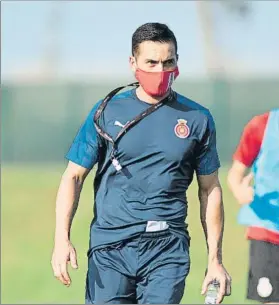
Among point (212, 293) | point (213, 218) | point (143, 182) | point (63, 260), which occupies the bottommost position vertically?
point (212, 293)

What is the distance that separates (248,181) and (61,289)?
176 inches

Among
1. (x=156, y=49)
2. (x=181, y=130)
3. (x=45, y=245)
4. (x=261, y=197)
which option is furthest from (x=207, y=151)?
(x=45, y=245)

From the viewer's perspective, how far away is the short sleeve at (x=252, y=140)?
19.1 feet

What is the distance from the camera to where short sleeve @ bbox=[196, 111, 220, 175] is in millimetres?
4922

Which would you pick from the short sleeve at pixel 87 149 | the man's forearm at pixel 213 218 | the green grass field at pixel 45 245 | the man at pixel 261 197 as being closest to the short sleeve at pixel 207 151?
the man's forearm at pixel 213 218

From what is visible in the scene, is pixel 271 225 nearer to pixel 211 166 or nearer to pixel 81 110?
pixel 211 166

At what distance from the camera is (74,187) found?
4863 millimetres

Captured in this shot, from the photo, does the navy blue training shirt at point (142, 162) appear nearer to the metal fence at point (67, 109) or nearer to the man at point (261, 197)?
the man at point (261, 197)

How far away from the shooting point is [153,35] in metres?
4.82

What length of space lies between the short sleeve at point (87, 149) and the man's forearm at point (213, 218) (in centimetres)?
54

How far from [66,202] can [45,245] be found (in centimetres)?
826

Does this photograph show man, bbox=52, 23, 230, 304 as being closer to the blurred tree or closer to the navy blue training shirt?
the navy blue training shirt

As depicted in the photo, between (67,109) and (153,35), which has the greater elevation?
(153,35)

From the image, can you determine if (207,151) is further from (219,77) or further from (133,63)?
(219,77)
